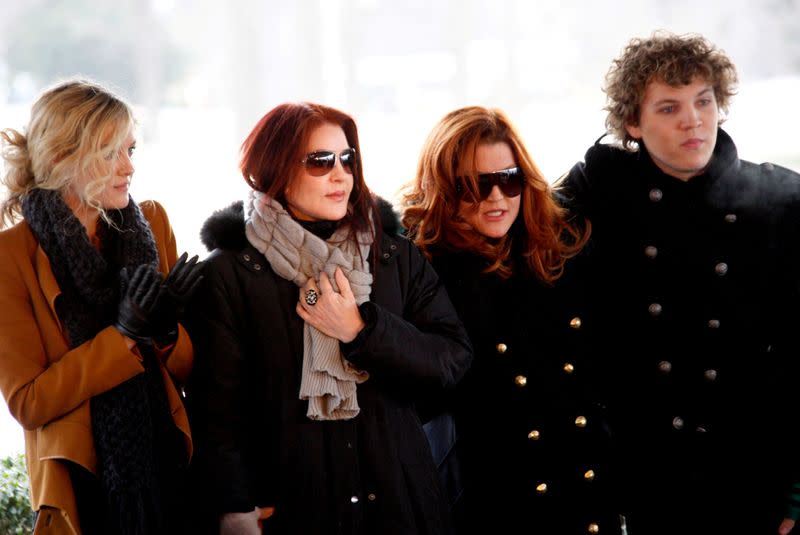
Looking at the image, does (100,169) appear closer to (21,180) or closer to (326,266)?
(21,180)

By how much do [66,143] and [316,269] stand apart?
0.81 m

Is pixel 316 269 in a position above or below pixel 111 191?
below

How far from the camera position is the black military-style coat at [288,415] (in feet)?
8.75

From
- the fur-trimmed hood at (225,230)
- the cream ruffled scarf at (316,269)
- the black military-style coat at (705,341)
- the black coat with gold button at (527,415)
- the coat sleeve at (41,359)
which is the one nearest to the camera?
the coat sleeve at (41,359)

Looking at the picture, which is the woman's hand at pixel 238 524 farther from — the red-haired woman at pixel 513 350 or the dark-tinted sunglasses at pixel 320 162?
the dark-tinted sunglasses at pixel 320 162

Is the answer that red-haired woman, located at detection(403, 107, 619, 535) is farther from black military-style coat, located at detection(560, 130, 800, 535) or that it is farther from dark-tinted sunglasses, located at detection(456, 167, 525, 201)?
black military-style coat, located at detection(560, 130, 800, 535)

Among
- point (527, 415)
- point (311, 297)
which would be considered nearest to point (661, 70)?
point (527, 415)

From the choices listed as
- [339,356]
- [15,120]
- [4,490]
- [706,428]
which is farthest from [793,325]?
[15,120]

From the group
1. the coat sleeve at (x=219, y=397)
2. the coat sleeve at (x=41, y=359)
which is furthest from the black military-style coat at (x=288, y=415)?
the coat sleeve at (x=41, y=359)

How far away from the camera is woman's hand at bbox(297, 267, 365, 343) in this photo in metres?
2.68

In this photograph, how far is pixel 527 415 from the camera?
307 cm

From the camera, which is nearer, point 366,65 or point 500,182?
point 500,182

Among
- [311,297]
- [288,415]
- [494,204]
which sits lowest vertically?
[288,415]

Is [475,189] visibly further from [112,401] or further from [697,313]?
[112,401]
